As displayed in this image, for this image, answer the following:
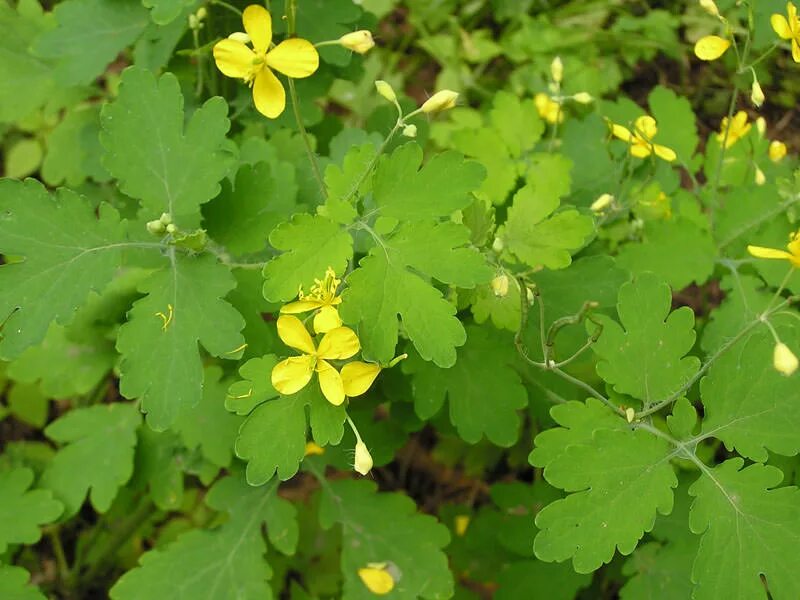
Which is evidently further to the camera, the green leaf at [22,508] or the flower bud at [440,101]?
the green leaf at [22,508]

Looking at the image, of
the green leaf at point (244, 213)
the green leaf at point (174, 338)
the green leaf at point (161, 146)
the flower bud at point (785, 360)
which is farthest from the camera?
the green leaf at point (244, 213)

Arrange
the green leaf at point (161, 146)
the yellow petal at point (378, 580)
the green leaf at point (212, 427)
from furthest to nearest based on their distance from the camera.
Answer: the green leaf at point (212, 427) < the yellow petal at point (378, 580) < the green leaf at point (161, 146)

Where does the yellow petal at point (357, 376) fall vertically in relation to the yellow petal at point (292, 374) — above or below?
below

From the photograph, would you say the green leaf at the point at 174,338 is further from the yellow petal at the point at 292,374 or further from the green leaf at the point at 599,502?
the green leaf at the point at 599,502

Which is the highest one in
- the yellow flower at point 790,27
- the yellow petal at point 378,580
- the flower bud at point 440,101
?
the flower bud at point 440,101

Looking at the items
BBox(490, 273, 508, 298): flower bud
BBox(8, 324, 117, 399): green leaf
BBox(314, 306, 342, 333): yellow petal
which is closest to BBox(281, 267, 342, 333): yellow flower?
BBox(314, 306, 342, 333): yellow petal

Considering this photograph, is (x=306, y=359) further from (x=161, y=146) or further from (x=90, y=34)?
(x=90, y=34)

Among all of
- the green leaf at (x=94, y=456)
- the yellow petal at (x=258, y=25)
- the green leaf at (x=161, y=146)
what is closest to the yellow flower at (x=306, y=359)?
the green leaf at (x=161, y=146)

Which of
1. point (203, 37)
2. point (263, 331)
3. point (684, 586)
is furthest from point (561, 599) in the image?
point (203, 37)

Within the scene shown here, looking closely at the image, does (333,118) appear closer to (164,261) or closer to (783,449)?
(164,261)
